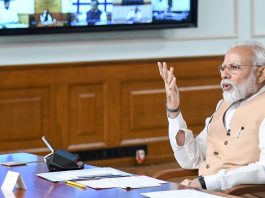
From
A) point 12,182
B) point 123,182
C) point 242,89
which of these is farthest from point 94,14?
point 12,182

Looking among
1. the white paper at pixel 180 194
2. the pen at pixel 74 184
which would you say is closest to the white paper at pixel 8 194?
the pen at pixel 74 184

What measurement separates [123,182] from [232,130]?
3.06 feet

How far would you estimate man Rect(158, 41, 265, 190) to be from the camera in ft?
12.6

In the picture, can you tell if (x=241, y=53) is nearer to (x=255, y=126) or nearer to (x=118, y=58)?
(x=255, y=126)

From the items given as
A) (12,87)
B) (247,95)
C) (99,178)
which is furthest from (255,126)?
(12,87)

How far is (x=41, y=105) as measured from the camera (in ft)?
22.7

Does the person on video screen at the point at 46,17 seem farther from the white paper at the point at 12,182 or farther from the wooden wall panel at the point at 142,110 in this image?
the white paper at the point at 12,182

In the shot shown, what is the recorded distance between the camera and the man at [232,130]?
3828mm

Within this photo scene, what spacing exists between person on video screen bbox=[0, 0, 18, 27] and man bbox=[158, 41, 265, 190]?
2.90 meters

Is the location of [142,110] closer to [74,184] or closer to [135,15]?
[135,15]

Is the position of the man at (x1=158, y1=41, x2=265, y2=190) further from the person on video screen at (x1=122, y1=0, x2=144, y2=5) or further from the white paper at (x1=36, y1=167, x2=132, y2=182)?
the person on video screen at (x1=122, y1=0, x2=144, y2=5)

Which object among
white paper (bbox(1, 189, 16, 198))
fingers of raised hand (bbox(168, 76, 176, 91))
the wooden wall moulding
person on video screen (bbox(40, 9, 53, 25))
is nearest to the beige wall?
the wooden wall moulding

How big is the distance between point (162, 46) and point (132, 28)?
40cm

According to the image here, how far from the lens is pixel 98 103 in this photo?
7164mm
